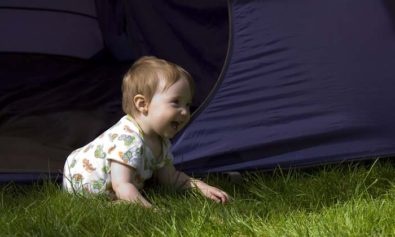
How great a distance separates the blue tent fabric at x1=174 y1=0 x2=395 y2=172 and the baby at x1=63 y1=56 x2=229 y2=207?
0.50 feet

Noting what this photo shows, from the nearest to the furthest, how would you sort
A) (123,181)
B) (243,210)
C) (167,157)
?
1. (243,210)
2. (123,181)
3. (167,157)

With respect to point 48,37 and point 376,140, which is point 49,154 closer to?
point 376,140

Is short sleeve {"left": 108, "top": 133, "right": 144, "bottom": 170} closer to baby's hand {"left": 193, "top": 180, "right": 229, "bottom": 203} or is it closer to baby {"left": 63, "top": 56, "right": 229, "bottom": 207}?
baby {"left": 63, "top": 56, "right": 229, "bottom": 207}

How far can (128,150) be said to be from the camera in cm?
181

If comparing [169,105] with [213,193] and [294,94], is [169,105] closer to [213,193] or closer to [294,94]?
[213,193]

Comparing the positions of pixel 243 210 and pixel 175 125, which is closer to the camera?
pixel 243 210

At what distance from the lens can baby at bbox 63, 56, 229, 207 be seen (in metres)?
1.81

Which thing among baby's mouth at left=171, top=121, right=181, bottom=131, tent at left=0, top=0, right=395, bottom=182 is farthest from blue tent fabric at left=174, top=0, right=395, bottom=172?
baby's mouth at left=171, top=121, right=181, bottom=131

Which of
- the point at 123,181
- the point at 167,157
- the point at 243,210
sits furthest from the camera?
the point at 167,157

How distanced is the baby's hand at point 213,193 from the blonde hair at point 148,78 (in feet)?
0.77

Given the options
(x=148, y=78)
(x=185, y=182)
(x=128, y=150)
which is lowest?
(x=185, y=182)

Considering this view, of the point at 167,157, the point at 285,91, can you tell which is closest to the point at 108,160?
the point at 167,157

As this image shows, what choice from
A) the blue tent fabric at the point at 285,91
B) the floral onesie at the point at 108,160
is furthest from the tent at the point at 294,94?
the floral onesie at the point at 108,160

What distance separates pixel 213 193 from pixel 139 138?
0.22 m
